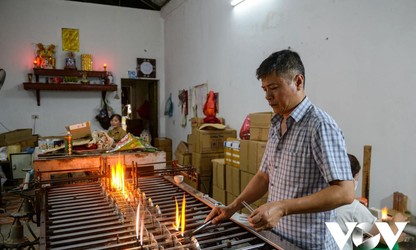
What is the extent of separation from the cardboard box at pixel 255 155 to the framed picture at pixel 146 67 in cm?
503

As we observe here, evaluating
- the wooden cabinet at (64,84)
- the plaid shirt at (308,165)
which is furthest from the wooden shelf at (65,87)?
the plaid shirt at (308,165)

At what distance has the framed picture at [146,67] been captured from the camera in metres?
7.80

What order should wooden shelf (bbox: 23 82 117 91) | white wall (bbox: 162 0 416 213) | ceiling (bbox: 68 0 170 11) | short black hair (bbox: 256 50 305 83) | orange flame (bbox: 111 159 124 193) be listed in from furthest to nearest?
ceiling (bbox: 68 0 170 11)
wooden shelf (bbox: 23 82 117 91)
white wall (bbox: 162 0 416 213)
orange flame (bbox: 111 159 124 193)
short black hair (bbox: 256 50 305 83)

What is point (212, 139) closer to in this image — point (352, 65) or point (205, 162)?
point (205, 162)

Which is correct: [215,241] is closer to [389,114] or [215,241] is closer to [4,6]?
[389,114]

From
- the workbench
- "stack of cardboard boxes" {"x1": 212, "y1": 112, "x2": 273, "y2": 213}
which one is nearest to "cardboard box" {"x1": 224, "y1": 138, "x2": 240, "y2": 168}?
"stack of cardboard boxes" {"x1": 212, "y1": 112, "x2": 273, "y2": 213}

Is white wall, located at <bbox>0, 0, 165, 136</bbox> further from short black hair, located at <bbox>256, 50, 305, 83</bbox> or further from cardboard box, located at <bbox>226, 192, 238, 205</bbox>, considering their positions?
short black hair, located at <bbox>256, 50, 305, 83</bbox>

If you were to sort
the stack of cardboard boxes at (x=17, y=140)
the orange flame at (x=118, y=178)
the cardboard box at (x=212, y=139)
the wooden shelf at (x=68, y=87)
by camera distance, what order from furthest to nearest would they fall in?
1. the wooden shelf at (x=68, y=87)
2. the stack of cardboard boxes at (x=17, y=140)
3. the cardboard box at (x=212, y=139)
4. the orange flame at (x=118, y=178)

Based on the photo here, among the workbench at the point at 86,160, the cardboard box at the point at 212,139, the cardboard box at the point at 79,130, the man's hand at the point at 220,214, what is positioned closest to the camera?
the man's hand at the point at 220,214

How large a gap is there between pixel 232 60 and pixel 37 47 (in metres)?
4.66

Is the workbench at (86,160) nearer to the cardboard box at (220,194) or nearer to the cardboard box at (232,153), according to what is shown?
the cardboard box at (232,153)

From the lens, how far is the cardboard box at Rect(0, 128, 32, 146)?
19.1 feet

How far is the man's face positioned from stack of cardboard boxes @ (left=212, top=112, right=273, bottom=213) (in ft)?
6.44

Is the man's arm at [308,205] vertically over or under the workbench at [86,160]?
over
